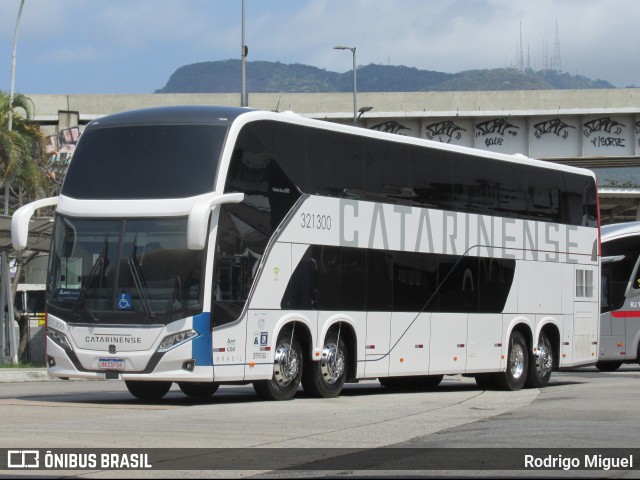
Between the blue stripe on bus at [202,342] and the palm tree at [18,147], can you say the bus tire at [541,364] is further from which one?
the palm tree at [18,147]

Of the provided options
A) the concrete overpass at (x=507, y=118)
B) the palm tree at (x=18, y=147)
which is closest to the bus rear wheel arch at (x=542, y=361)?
the palm tree at (x=18, y=147)

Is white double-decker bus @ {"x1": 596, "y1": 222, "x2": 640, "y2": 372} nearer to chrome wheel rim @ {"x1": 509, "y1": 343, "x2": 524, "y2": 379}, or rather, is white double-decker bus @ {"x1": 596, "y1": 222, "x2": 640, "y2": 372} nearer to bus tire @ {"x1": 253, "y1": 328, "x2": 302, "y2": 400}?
chrome wheel rim @ {"x1": 509, "y1": 343, "x2": 524, "y2": 379}

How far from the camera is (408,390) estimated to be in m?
24.4

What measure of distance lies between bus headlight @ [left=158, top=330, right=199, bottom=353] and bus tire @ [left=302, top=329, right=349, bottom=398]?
2.77m

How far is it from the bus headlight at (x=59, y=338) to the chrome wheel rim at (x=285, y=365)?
9.48 ft

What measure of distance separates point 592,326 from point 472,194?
541 cm

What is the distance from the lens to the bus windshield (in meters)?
17.2

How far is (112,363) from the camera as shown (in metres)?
17.3

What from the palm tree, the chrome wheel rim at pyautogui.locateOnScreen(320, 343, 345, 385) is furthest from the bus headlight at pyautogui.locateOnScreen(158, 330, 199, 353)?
the palm tree

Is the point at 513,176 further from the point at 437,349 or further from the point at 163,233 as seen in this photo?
the point at 163,233

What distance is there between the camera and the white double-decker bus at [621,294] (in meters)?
34.0

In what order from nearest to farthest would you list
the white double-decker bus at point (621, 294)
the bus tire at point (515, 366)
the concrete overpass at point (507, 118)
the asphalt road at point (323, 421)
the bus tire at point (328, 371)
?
the asphalt road at point (323, 421)
the bus tire at point (328, 371)
the bus tire at point (515, 366)
the white double-decker bus at point (621, 294)
the concrete overpass at point (507, 118)

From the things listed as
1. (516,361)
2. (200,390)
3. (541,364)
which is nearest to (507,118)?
(541,364)

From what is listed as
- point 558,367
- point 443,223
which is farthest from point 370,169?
point 558,367
